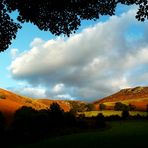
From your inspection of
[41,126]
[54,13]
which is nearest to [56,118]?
[41,126]

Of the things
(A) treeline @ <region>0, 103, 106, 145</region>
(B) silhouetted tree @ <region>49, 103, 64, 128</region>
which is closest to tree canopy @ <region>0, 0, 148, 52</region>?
(A) treeline @ <region>0, 103, 106, 145</region>

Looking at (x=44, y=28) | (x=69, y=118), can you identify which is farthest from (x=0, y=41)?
(x=69, y=118)

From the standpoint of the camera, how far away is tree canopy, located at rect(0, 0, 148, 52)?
24.0 meters

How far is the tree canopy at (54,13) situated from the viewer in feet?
78.7

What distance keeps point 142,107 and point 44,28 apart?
104095 mm

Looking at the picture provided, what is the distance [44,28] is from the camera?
25.8m

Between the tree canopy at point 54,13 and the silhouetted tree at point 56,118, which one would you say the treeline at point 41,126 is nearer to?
the silhouetted tree at point 56,118

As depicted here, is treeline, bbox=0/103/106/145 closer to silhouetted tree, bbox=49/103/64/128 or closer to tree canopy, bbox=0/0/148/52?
silhouetted tree, bbox=49/103/64/128

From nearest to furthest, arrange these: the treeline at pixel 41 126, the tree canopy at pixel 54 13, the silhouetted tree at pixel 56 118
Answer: the tree canopy at pixel 54 13 < the treeline at pixel 41 126 < the silhouetted tree at pixel 56 118

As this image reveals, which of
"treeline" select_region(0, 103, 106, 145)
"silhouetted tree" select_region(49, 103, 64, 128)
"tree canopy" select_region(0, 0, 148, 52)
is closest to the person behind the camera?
Answer: "tree canopy" select_region(0, 0, 148, 52)

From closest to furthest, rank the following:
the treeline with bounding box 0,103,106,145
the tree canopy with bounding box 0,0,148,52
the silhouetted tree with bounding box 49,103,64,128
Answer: the tree canopy with bounding box 0,0,148,52
the treeline with bounding box 0,103,106,145
the silhouetted tree with bounding box 49,103,64,128

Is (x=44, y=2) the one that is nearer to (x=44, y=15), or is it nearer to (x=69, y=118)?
(x=44, y=15)

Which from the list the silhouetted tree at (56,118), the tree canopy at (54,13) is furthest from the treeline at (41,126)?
the tree canopy at (54,13)

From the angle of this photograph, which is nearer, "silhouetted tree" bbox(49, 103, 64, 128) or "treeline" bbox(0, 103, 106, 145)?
"treeline" bbox(0, 103, 106, 145)
